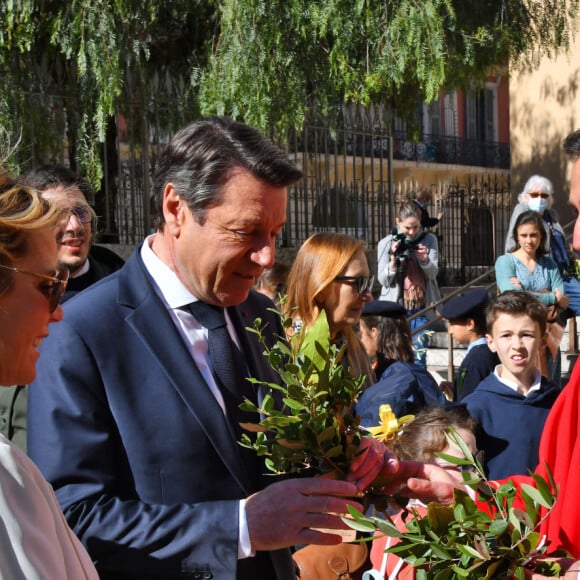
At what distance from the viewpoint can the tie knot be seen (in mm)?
2424

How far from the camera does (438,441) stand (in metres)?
3.67

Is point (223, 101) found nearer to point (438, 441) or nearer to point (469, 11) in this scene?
point (469, 11)

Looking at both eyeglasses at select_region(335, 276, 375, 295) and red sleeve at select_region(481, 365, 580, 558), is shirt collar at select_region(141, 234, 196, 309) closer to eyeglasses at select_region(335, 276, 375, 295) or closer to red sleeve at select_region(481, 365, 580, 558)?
red sleeve at select_region(481, 365, 580, 558)

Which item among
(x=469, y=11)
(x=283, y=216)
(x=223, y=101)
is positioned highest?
(x=469, y=11)

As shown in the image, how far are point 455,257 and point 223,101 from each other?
8.28 meters

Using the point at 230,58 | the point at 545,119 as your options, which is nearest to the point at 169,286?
the point at 230,58

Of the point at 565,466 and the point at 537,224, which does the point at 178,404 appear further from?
the point at 537,224

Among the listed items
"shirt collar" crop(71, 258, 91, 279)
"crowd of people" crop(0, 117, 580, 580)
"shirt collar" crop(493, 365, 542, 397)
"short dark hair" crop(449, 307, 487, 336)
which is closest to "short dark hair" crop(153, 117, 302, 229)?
"crowd of people" crop(0, 117, 580, 580)

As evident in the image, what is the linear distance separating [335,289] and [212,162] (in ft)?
6.46

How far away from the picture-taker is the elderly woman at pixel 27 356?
149 centimetres

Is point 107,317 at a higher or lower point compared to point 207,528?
higher

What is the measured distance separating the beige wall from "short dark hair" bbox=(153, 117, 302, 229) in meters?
14.0

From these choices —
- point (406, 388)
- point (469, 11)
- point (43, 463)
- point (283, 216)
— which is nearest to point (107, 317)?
point (43, 463)

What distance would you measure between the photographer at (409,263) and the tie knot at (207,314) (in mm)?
6882
